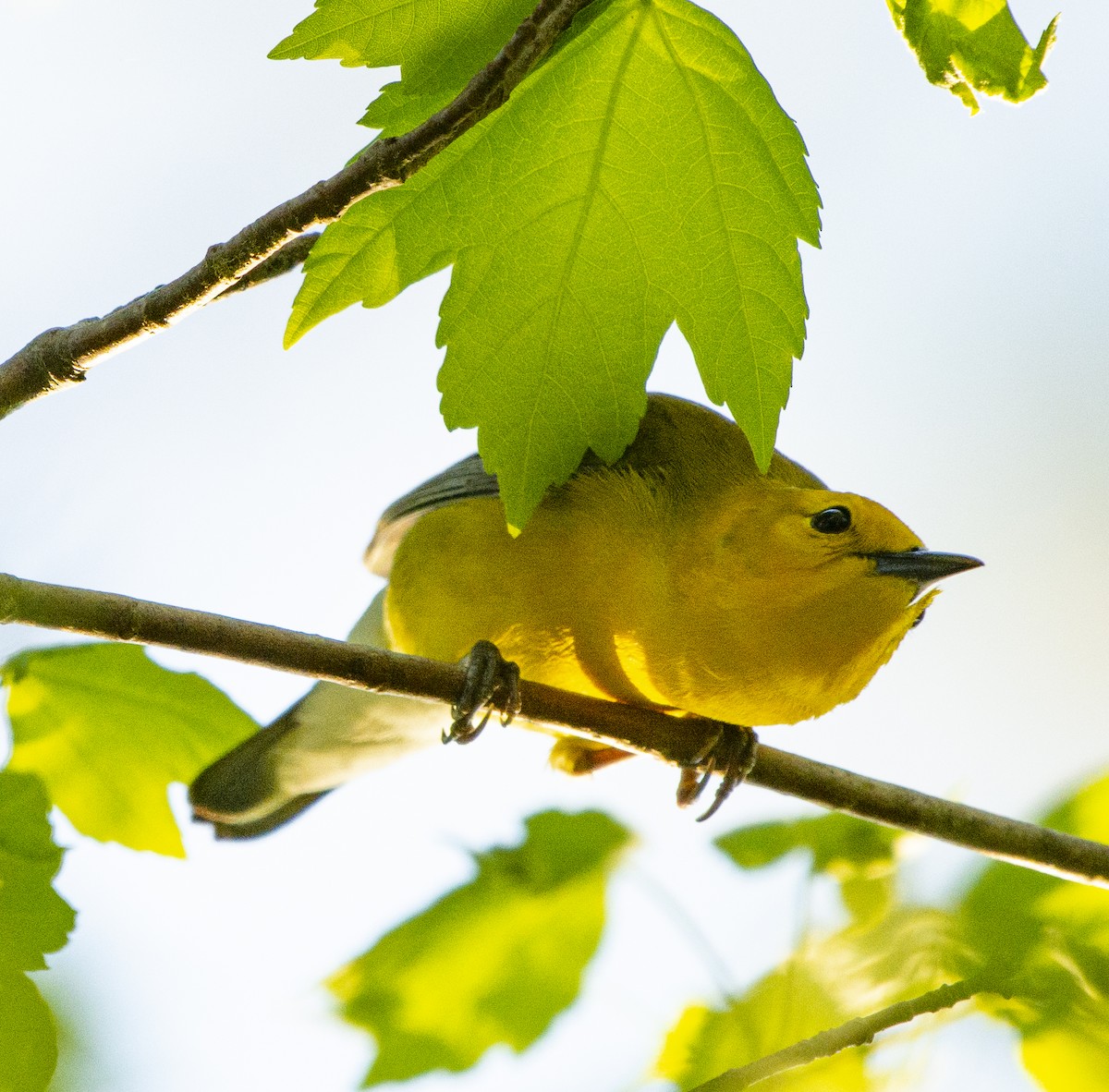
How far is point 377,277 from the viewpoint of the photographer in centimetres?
215

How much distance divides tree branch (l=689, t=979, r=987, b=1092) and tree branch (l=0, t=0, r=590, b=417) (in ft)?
4.98

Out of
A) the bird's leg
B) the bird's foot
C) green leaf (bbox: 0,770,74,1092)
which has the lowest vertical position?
the bird's foot

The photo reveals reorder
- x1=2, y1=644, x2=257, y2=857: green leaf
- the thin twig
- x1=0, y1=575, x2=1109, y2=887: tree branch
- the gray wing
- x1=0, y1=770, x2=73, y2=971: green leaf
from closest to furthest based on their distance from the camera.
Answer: x1=0, y1=770, x2=73, y2=971: green leaf
x1=0, y1=575, x2=1109, y2=887: tree branch
the thin twig
x1=2, y1=644, x2=257, y2=857: green leaf
the gray wing

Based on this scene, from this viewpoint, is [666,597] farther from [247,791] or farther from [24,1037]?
[247,791]

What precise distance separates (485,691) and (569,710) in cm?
25

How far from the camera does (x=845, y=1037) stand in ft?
6.48

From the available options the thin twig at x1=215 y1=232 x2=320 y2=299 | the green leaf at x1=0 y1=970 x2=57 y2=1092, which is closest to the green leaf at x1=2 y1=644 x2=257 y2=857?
the green leaf at x1=0 y1=970 x2=57 y2=1092

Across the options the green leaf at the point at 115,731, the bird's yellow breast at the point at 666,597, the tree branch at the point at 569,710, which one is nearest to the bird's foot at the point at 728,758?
the tree branch at the point at 569,710

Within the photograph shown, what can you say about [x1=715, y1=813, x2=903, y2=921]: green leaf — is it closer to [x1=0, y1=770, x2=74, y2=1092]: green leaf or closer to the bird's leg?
the bird's leg

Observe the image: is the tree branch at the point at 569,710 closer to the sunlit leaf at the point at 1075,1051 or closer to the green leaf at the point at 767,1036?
the green leaf at the point at 767,1036

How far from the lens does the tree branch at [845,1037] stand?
1966 millimetres

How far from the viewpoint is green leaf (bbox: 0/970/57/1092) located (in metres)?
2.02

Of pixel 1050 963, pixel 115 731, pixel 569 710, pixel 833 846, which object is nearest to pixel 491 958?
pixel 569 710

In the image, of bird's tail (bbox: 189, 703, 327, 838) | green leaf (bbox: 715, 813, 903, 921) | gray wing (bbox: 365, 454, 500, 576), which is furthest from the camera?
bird's tail (bbox: 189, 703, 327, 838)
